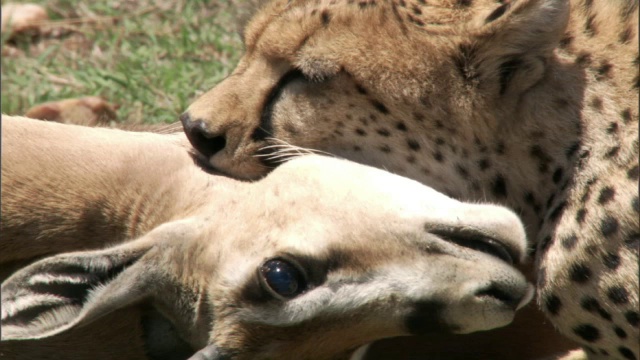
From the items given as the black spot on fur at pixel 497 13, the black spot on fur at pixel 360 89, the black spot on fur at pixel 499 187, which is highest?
the black spot on fur at pixel 497 13

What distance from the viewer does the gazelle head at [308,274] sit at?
12.5 feet

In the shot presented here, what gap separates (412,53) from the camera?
14.5 ft

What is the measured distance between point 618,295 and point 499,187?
0.65m

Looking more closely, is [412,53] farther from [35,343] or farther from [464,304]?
[35,343]

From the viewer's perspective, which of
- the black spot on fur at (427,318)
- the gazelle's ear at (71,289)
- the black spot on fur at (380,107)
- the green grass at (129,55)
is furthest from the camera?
the green grass at (129,55)

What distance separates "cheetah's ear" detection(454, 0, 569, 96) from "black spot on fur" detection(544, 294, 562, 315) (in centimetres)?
82

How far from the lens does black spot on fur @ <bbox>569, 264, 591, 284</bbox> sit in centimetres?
409

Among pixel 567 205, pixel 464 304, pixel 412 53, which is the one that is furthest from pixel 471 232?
pixel 412 53

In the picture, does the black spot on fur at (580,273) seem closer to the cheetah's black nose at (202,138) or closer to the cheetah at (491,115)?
the cheetah at (491,115)

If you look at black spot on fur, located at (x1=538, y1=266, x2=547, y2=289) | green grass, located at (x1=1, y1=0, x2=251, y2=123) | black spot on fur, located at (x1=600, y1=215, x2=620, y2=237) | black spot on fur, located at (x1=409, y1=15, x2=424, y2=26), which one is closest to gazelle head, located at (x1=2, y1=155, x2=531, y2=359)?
black spot on fur, located at (x1=538, y1=266, x2=547, y2=289)

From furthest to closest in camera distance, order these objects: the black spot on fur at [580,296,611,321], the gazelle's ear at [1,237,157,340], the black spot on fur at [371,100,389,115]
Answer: the black spot on fur at [371,100,389,115] < the black spot on fur at [580,296,611,321] < the gazelle's ear at [1,237,157,340]

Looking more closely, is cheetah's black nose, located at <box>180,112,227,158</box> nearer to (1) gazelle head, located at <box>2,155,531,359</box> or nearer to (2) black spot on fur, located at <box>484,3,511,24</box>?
(1) gazelle head, located at <box>2,155,531,359</box>

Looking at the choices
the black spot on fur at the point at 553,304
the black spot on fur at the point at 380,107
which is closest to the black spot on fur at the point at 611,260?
the black spot on fur at the point at 553,304

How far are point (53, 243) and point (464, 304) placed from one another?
1.73 metres
